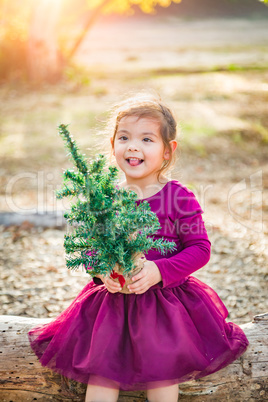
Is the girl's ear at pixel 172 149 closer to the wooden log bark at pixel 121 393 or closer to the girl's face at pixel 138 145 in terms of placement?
the girl's face at pixel 138 145

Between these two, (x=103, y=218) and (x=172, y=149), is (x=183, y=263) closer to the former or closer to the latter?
(x=103, y=218)

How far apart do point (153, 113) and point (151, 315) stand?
103 cm

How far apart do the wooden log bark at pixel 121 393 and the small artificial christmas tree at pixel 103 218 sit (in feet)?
2.33

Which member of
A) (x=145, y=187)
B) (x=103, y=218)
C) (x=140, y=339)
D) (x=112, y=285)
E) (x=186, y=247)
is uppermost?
(x=145, y=187)

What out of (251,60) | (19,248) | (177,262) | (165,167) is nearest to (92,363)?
(177,262)

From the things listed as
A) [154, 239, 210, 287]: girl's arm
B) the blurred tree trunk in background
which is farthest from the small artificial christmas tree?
the blurred tree trunk in background

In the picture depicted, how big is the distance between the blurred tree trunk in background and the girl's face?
11.3 m

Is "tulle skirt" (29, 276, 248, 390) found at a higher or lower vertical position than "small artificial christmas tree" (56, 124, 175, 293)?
lower

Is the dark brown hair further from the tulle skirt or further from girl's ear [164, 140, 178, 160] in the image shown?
the tulle skirt

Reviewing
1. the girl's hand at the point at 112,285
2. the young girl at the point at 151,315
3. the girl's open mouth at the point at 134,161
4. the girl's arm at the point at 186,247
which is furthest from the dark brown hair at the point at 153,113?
the girl's hand at the point at 112,285

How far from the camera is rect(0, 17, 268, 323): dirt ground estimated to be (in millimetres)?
3711

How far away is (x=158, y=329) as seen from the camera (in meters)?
2.00

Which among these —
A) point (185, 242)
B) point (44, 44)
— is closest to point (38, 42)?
point (44, 44)

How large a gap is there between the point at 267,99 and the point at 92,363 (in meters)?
10.3
